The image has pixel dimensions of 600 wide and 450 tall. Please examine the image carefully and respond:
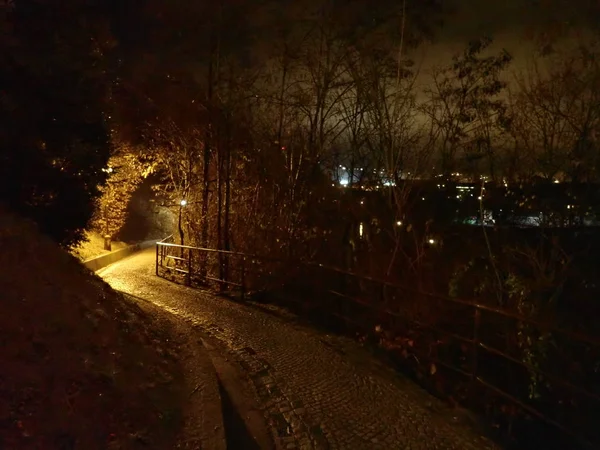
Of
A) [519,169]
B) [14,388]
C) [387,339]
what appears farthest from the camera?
[519,169]

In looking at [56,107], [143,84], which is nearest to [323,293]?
[56,107]

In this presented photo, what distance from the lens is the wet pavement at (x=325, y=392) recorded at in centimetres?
485

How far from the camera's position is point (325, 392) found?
234 inches

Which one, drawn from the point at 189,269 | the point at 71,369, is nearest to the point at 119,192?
the point at 189,269

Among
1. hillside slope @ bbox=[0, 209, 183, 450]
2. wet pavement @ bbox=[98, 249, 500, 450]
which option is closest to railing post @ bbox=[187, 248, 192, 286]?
wet pavement @ bbox=[98, 249, 500, 450]

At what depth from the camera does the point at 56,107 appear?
8391mm

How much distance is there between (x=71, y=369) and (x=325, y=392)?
2.71m

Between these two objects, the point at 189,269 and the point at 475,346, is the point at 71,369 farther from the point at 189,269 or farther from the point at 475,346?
the point at 189,269

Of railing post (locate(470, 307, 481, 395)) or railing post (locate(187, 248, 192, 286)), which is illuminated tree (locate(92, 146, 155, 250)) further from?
railing post (locate(470, 307, 481, 395))

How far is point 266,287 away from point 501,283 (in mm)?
5135

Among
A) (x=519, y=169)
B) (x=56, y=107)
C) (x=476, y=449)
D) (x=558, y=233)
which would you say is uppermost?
(x=56, y=107)

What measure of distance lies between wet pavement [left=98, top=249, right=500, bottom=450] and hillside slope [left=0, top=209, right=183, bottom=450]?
1067 mm

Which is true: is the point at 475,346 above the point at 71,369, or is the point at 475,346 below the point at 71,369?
below

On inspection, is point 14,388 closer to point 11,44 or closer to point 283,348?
point 283,348
